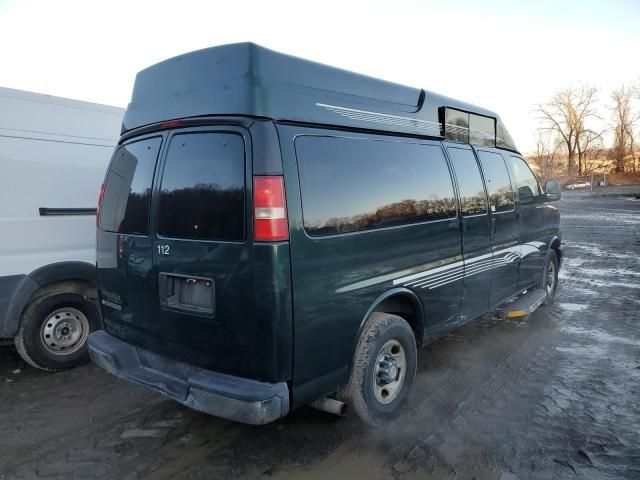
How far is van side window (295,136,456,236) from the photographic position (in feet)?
9.52

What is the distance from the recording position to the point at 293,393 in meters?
2.78

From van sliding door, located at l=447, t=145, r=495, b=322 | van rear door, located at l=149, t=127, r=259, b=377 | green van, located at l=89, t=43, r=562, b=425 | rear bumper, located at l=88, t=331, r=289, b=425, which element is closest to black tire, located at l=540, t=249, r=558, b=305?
van sliding door, located at l=447, t=145, r=495, b=322

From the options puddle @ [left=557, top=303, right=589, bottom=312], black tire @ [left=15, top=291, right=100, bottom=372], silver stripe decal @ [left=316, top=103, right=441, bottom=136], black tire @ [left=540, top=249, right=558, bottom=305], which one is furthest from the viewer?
puddle @ [left=557, top=303, right=589, bottom=312]

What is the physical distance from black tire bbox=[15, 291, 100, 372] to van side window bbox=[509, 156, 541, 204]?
486cm

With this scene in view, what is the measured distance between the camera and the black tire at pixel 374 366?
3252 millimetres

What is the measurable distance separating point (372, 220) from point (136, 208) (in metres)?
1.67

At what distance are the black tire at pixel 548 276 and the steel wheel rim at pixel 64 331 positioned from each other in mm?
5582

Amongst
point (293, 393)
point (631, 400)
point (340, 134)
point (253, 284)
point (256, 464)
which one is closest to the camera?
point (253, 284)

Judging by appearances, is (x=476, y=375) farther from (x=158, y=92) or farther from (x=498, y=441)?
(x=158, y=92)

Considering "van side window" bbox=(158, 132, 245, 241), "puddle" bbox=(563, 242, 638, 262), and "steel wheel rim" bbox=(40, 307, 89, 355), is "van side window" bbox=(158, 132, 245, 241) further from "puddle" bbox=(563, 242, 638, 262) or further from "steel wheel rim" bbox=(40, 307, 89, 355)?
"puddle" bbox=(563, 242, 638, 262)

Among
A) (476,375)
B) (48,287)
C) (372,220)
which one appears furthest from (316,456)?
(48,287)

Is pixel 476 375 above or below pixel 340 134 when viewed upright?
below

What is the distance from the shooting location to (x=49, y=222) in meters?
4.53

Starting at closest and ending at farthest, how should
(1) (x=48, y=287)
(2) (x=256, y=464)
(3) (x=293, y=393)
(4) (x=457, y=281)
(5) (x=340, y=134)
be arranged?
(3) (x=293, y=393)
(2) (x=256, y=464)
(5) (x=340, y=134)
(4) (x=457, y=281)
(1) (x=48, y=287)
